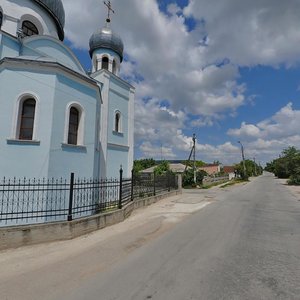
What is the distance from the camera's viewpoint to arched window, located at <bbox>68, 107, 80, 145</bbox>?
10.9 meters

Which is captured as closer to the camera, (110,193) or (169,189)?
(110,193)

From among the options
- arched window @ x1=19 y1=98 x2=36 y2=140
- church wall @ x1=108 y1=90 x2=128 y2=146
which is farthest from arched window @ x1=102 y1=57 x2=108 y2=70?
arched window @ x1=19 y1=98 x2=36 y2=140

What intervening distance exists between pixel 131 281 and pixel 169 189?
14.0 m

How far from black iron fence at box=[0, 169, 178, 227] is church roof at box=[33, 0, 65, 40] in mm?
10567

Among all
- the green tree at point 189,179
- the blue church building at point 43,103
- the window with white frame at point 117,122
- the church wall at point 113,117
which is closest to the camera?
the blue church building at point 43,103

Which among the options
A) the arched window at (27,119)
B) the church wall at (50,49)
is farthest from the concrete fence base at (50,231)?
the church wall at (50,49)

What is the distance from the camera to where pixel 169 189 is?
1781cm

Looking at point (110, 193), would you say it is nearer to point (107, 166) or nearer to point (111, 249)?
point (111, 249)

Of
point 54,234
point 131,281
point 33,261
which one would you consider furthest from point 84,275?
point 54,234

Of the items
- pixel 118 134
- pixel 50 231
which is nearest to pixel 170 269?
pixel 50 231

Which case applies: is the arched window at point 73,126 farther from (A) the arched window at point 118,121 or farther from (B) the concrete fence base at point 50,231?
(A) the arched window at point 118,121

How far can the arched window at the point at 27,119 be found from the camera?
9703 mm

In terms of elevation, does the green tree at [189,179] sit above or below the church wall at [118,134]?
below

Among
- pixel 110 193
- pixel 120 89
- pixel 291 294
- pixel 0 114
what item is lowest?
pixel 291 294
